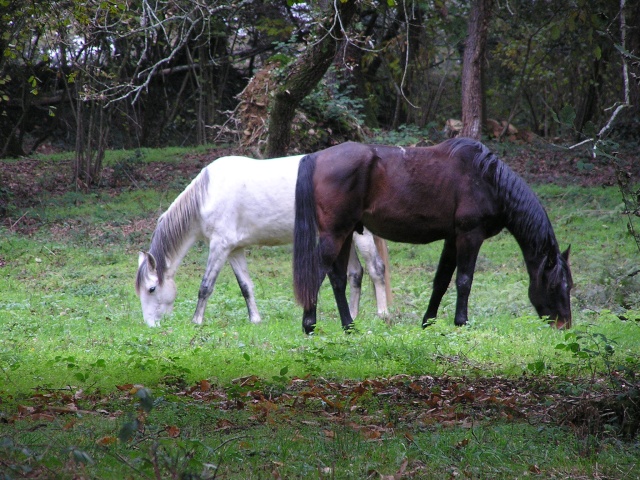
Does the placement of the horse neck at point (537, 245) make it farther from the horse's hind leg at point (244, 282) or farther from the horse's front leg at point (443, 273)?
the horse's hind leg at point (244, 282)

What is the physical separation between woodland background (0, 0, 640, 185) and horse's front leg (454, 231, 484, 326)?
8.43 metres

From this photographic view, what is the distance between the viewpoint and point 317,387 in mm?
5977

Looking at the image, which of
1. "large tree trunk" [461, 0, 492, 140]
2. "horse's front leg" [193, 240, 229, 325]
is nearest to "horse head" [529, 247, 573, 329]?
"horse's front leg" [193, 240, 229, 325]

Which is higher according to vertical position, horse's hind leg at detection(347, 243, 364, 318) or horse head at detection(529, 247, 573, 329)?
horse head at detection(529, 247, 573, 329)

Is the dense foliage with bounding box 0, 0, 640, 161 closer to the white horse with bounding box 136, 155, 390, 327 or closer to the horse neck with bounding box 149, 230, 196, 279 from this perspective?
the white horse with bounding box 136, 155, 390, 327

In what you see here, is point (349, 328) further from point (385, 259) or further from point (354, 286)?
point (385, 259)

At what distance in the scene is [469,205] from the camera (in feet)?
27.1

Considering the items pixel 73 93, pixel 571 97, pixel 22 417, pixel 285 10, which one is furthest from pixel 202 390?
pixel 571 97

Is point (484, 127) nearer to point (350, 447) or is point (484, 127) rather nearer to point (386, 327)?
point (386, 327)

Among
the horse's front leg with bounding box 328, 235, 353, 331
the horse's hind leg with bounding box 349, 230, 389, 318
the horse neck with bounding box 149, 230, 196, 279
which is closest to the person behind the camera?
the horse's front leg with bounding box 328, 235, 353, 331

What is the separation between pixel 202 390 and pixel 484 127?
18.4m

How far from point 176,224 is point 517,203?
4360 mm

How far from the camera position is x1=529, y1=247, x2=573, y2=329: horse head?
27.3 ft

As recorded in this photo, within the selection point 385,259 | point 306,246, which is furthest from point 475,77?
point 306,246
